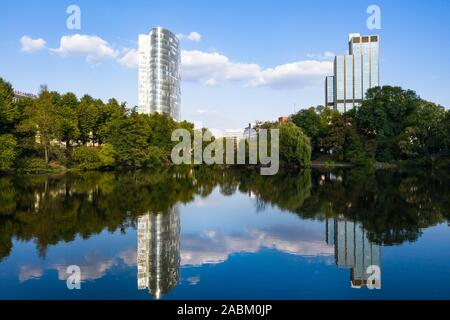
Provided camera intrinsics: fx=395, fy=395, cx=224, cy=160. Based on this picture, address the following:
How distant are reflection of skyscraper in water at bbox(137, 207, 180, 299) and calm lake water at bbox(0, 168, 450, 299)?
0.03 meters

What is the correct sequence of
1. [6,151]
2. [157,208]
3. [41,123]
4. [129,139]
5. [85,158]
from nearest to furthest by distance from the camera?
[157,208]
[6,151]
[41,123]
[85,158]
[129,139]

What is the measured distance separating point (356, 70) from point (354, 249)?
122698 mm

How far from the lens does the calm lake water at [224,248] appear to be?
7.72m

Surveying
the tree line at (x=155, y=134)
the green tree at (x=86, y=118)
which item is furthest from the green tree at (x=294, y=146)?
the green tree at (x=86, y=118)

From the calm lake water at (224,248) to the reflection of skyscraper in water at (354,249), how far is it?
35mm

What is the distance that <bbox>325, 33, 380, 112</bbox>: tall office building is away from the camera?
399ft

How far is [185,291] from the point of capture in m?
7.57

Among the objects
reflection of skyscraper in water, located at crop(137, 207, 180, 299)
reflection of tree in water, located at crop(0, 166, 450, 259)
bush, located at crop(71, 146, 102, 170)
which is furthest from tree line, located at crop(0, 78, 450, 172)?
reflection of skyscraper in water, located at crop(137, 207, 180, 299)

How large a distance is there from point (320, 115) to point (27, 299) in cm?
6924

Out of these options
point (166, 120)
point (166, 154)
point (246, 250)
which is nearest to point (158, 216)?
point (246, 250)

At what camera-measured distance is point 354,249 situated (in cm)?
1044

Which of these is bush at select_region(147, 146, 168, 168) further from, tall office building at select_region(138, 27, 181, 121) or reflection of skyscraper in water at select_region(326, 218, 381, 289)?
tall office building at select_region(138, 27, 181, 121)

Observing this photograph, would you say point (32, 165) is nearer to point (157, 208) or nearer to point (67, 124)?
point (67, 124)

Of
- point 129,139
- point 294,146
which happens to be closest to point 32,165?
point 129,139
